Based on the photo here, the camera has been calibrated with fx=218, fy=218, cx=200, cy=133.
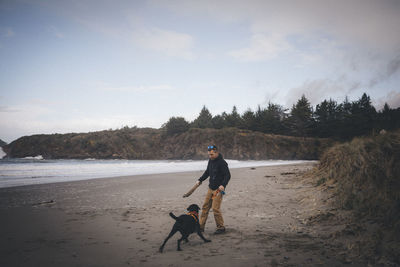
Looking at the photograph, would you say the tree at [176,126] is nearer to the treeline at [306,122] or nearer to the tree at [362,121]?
the treeline at [306,122]

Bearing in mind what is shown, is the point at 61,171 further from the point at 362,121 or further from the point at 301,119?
the point at 301,119

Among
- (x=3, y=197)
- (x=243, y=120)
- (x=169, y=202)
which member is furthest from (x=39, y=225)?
(x=243, y=120)

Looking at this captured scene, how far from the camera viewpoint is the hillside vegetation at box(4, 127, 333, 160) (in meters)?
45.2

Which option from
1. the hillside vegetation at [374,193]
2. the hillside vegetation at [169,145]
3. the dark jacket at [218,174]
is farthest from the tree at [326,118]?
the dark jacket at [218,174]

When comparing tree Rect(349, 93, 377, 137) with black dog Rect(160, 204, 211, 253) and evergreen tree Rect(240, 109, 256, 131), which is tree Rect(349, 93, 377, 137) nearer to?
evergreen tree Rect(240, 109, 256, 131)

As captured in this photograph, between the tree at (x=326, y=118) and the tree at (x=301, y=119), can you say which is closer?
the tree at (x=326, y=118)

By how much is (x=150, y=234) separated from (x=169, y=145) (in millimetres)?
47403

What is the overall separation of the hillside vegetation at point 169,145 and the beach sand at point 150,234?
37820 mm

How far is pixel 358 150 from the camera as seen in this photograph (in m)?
5.91

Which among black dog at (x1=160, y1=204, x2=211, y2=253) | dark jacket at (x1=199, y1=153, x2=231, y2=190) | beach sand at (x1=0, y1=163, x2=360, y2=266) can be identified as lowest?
beach sand at (x1=0, y1=163, x2=360, y2=266)

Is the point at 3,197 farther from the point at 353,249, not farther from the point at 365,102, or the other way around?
the point at 365,102

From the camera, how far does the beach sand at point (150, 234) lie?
3.35 meters

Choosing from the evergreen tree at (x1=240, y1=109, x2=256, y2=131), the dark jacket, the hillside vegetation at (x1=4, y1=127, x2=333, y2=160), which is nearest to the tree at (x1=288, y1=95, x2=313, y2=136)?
the hillside vegetation at (x1=4, y1=127, x2=333, y2=160)

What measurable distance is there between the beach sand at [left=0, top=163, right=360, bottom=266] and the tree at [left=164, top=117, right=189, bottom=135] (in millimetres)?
45668
